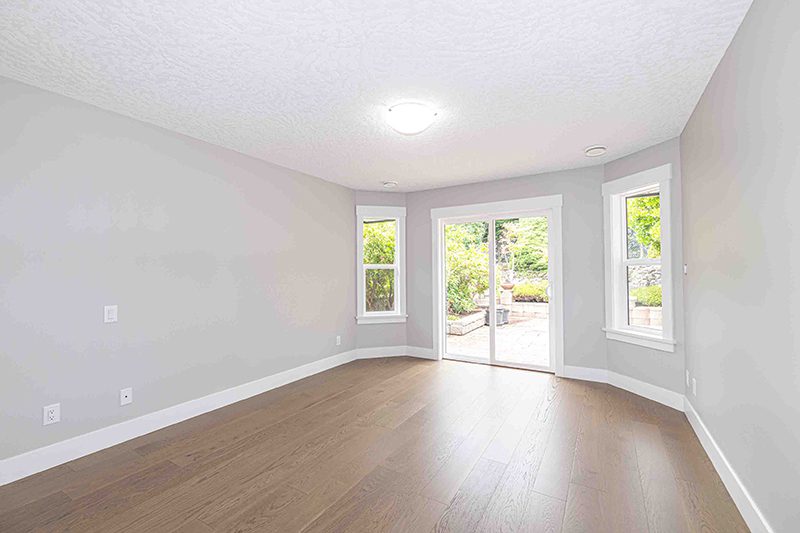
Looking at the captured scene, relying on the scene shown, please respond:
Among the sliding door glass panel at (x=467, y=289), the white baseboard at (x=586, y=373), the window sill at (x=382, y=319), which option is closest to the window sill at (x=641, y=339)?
the white baseboard at (x=586, y=373)

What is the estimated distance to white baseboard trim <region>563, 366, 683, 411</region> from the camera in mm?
3371

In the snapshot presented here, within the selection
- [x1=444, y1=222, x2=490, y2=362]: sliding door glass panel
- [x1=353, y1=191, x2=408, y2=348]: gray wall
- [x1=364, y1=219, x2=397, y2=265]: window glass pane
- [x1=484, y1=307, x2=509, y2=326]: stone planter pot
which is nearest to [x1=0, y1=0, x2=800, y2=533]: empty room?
Result: [x1=484, y1=307, x2=509, y2=326]: stone planter pot

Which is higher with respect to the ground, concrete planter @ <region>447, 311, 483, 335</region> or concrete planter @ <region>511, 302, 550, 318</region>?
concrete planter @ <region>511, 302, 550, 318</region>

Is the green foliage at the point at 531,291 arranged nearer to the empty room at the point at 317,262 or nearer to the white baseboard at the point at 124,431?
the empty room at the point at 317,262

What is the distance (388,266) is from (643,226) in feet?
10.4

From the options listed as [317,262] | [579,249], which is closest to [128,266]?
[317,262]

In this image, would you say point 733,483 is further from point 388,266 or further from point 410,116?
point 388,266

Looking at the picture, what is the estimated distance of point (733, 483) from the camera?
2.04 metres

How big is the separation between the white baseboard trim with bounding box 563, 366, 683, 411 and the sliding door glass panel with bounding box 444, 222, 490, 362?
116 cm

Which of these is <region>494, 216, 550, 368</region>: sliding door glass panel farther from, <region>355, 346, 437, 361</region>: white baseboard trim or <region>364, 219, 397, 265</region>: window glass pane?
<region>364, 219, 397, 265</region>: window glass pane

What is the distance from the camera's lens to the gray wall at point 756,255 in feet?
4.65

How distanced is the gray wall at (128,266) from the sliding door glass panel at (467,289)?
2.16m

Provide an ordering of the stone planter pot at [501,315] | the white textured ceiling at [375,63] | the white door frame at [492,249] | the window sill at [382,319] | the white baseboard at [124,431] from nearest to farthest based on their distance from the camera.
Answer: the white textured ceiling at [375,63] → the white baseboard at [124,431] → the white door frame at [492,249] → the stone planter pot at [501,315] → the window sill at [382,319]

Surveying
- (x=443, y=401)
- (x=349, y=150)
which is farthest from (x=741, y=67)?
(x=443, y=401)
